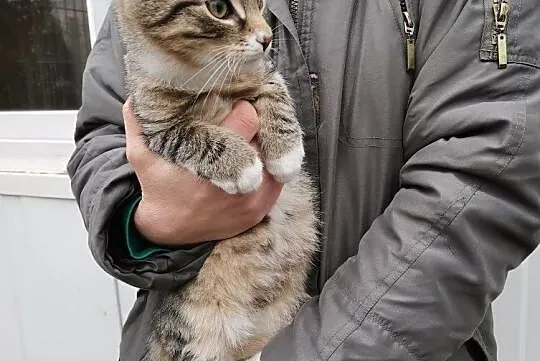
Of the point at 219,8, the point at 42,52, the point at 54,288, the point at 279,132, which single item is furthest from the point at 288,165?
the point at 42,52

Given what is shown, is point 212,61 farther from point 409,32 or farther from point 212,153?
point 409,32

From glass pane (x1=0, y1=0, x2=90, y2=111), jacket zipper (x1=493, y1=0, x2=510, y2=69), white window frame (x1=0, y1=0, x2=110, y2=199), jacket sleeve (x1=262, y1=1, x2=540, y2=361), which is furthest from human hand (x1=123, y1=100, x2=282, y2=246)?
glass pane (x1=0, y1=0, x2=90, y2=111)

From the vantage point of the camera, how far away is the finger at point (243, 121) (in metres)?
0.94

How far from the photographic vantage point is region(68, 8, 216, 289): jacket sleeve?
0.90 metres

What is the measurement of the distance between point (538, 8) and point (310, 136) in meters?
0.36

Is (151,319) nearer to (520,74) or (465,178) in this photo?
(465,178)

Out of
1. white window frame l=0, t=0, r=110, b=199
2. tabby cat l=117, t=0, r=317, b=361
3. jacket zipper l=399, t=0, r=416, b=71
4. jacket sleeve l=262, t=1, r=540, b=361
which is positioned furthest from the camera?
white window frame l=0, t=0, r=110, b=199

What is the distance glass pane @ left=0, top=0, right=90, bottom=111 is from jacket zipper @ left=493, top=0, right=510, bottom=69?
4.68 feet

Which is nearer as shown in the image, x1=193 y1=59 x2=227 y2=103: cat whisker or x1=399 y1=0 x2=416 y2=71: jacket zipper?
x1=399 y1=0 x2=416 y2=71: jacket zipper

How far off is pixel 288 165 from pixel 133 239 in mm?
273

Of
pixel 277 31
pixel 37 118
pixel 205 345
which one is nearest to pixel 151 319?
pixel 205 345

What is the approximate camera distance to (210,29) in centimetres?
91

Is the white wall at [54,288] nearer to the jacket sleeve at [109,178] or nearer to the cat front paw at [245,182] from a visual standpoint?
the jacket sleeve at [109,178]

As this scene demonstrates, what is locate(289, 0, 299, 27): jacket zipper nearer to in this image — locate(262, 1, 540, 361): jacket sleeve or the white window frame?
locate(262, 1, 540, 361): jacket sleeve
